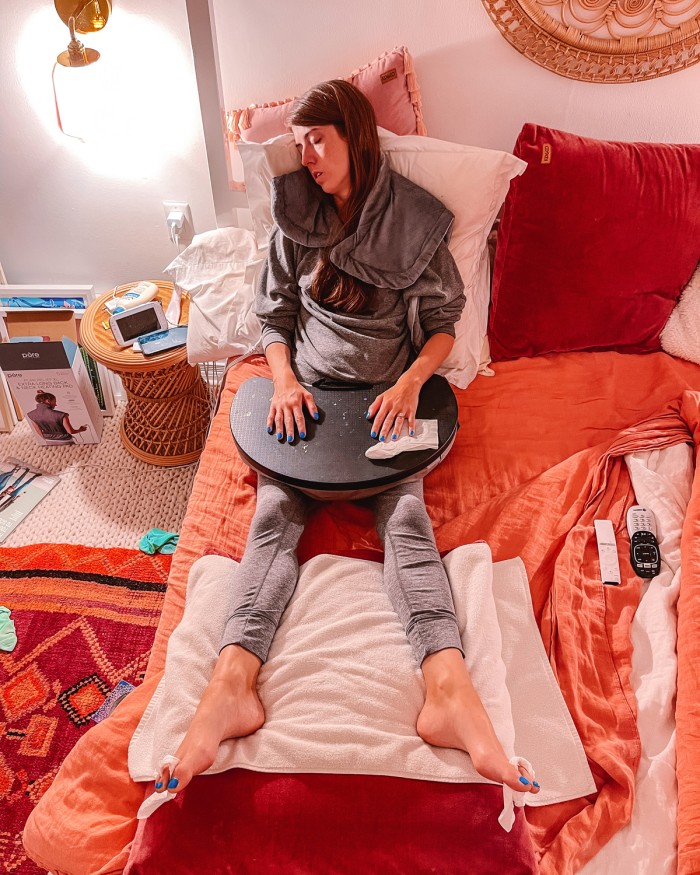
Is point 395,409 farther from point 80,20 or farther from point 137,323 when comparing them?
point 80,20

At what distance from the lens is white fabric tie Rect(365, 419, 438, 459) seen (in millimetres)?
1229

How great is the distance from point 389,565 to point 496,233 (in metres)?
0.97

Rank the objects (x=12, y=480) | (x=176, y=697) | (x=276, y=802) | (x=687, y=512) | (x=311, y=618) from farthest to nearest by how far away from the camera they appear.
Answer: (x=12, y=480) → (x=687, y=512) → (x=311, y=618) → (x=176, y=697) → (x=276, y=802)

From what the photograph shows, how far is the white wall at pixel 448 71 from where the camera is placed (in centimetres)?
146

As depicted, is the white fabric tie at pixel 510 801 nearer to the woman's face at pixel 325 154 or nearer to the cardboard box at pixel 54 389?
the woman's face at pixel 325 154

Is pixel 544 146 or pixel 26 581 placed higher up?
pixel 544 146

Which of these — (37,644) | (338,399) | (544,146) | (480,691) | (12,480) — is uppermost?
(544,146)

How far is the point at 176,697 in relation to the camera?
957 mm

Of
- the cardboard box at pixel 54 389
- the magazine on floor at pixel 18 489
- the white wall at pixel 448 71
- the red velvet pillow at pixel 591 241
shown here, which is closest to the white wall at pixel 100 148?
the white wall at pixel 448 71

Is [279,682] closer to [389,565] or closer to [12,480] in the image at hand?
[389,565]

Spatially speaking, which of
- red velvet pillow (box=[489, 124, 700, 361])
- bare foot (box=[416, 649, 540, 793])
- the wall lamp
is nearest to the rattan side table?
the wall lamp

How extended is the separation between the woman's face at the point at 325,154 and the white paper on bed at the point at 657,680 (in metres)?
0.88

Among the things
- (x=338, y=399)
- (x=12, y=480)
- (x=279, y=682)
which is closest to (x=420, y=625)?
(x=279, y=682)

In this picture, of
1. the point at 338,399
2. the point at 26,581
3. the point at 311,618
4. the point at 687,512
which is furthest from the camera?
the point at 26,581
